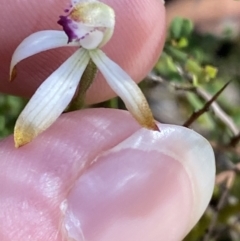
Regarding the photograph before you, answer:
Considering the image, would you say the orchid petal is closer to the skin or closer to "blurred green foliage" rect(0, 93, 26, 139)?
the skin

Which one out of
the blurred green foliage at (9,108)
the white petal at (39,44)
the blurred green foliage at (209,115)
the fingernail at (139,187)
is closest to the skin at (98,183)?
the fingernail at (139,187)

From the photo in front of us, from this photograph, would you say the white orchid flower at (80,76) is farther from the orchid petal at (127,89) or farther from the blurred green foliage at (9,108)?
the blurred green foliage at (9,108)

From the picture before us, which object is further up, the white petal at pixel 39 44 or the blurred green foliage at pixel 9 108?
the white petal at pixel 39 44

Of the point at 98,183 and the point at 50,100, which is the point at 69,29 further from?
the point at 98,183

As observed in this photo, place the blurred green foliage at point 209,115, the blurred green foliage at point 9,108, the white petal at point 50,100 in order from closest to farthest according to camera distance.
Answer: the white petal at point 50,100
the blurred green foliage at point 209,115
the blurred green foliage at point 9,108

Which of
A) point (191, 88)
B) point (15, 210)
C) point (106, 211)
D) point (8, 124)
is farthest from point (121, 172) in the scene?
point (8, 124)

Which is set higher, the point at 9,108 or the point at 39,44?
the point at 39,44

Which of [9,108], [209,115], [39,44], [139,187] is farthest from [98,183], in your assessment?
[209,115]

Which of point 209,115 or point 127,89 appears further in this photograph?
point 209,115
